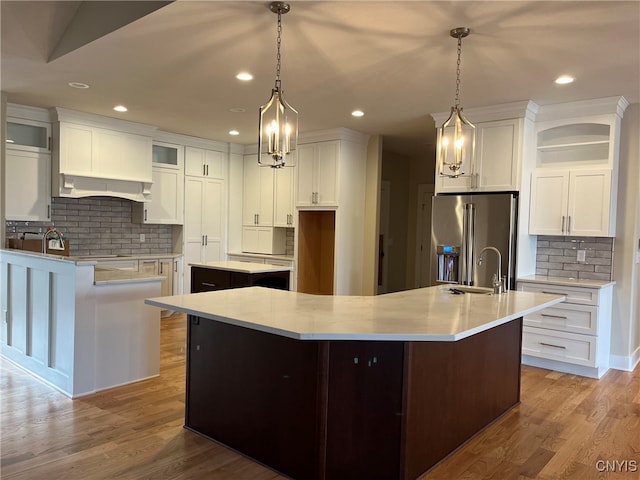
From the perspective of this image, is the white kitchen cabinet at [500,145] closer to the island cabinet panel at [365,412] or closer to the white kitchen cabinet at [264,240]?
the island cabinet panel at [365,412]

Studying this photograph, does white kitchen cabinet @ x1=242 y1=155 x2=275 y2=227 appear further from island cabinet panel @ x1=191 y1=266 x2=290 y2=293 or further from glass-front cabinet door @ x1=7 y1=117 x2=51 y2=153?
glass-front cabinet door @ x1=7 y1=117 x2=51 y2=153

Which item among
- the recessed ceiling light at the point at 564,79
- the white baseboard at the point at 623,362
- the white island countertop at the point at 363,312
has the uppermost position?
the recessed ceiling light at the point at 564,79

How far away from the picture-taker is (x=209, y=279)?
4938 mm

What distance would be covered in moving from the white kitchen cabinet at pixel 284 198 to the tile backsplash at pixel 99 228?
156 centimetres

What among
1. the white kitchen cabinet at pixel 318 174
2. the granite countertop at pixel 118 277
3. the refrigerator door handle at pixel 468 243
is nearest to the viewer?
the granite countertop at pixel 118 277

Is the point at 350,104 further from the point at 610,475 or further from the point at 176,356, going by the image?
the point at 610,475

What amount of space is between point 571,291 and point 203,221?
4625 millimetres

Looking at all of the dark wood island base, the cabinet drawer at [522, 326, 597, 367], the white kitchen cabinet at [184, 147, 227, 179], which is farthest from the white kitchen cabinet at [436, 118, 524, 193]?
the white kitchen cabinet at [184, 147, 227, 179]

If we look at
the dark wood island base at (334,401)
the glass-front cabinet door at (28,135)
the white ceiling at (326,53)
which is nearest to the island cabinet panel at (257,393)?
the dark wood island base at (334,401)

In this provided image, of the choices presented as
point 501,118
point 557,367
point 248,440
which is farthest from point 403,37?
point 557,367

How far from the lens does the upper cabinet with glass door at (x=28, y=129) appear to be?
4857mm

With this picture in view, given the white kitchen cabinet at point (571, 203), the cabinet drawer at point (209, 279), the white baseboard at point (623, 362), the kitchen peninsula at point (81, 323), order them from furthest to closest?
the cabinet drawer at point (209, 279) < the white baseboard at point (623, 362) < the white kitchen cabinet at point (571, 203) < the kitchen peninsula at point (81, 323)

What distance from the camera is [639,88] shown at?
147 inches

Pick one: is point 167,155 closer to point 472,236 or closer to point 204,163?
point 204,163
